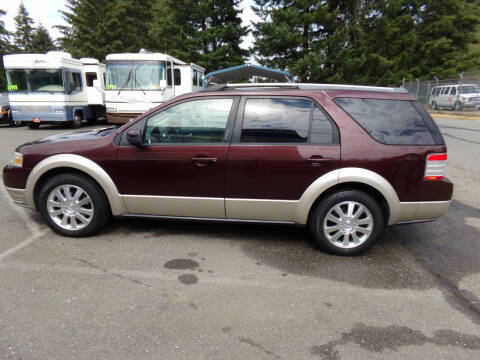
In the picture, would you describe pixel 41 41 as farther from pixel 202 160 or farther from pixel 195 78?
pixel 202 160

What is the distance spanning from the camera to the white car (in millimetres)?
21062

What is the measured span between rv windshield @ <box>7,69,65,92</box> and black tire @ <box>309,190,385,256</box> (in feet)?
46.3

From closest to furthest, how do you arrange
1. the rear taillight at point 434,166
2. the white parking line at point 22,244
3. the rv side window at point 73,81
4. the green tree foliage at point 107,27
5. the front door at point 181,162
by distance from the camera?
the rear taillight at point 434,166 < the white parking line at point 22,244 < the front door at point 181,162 < the rv side window at point 73,81 < the green tree foliage at point 107,27

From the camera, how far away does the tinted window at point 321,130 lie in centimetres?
340

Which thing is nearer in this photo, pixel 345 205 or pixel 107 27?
pixel 345 205

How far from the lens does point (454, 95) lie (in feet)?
73.3

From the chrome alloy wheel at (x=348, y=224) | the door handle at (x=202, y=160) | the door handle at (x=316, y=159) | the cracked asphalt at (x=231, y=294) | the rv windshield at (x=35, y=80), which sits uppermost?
the rv windshield at (x=35, y=80)

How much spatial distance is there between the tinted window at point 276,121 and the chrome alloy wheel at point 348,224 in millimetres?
827

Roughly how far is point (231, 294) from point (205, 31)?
102ft

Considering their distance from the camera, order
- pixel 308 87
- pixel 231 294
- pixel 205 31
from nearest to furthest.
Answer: pixel 231 294, pixel 308 87, pixel 205 31

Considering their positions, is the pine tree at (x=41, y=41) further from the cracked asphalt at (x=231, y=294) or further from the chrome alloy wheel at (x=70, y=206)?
the cracked asphalt at (x=231, y=294)

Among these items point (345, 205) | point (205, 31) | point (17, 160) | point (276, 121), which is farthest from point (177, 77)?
point (205, 31)

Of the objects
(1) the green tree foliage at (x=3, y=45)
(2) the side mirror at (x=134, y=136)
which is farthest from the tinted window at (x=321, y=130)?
(1) the green tree foliage at (x=3, y=45)

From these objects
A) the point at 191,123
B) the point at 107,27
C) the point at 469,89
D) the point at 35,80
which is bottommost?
the point at 191,123
